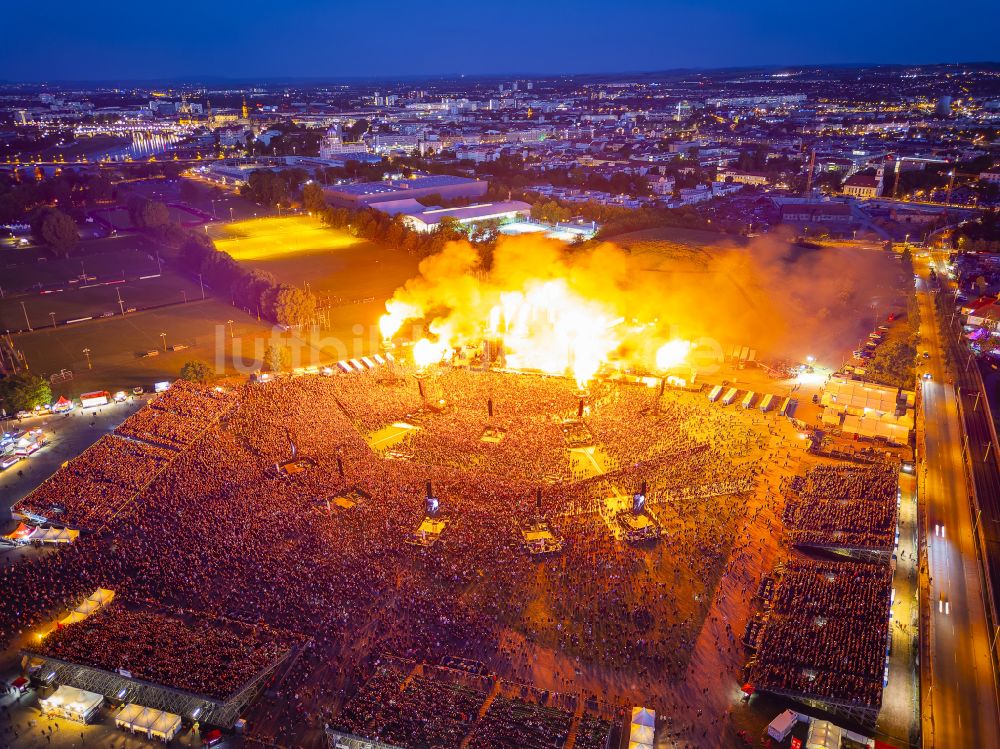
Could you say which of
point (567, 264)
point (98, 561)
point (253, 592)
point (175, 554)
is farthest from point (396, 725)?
point (567, 264)

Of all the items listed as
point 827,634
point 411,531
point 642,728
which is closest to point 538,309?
point 411,531

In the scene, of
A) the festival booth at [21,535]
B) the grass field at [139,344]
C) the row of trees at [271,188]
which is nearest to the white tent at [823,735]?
the festival booth at [21,535]

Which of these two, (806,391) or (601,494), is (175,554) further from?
(806,391)

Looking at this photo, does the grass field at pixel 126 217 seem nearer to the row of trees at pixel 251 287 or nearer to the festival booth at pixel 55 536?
the row of trees at pixel 251 287

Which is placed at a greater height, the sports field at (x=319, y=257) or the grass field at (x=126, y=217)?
the grass field at (x=126, y=217)

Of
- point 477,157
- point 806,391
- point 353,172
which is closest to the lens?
point 806,391

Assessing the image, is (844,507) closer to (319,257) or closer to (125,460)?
(125,460)
